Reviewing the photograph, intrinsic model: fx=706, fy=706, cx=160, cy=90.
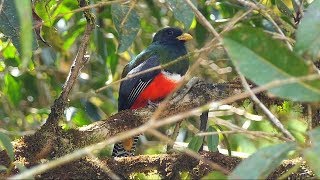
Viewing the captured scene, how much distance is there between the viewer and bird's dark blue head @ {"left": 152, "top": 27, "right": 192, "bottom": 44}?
19.4ft

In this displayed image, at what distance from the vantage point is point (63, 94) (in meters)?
3.57

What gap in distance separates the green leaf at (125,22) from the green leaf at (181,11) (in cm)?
33

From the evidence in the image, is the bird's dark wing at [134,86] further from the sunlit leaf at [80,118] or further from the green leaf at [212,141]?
the green leaf at [212,141]

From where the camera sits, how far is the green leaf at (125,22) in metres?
3.36

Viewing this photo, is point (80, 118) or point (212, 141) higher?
point (212, 141)

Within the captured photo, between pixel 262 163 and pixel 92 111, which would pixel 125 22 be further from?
pixel 262 163

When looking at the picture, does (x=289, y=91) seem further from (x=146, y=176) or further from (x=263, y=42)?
(x=146, y=176)

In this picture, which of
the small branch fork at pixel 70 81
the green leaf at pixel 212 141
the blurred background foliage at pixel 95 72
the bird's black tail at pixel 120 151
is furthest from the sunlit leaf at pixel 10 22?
the bird's black tail at pixel 120 151

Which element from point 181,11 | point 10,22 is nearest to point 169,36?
point 181,11

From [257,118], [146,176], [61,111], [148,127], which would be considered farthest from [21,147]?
[257,118]

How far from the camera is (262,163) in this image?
5.76 feet

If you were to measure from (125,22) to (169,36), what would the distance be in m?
2.67

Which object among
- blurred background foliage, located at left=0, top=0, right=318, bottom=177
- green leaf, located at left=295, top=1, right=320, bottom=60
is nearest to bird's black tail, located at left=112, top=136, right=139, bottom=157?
blurred background foliage, located at left=0, top=0, right=318, bottom=177

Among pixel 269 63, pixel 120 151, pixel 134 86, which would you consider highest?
pixel 269 63
